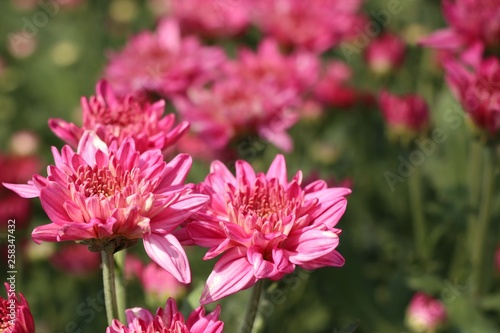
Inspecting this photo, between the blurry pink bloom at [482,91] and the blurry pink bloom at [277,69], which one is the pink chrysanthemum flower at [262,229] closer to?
the blurry pink bloom at [482,91]

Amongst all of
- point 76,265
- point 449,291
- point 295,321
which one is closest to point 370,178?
point 295,321

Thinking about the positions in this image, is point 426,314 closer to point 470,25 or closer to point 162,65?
point 470,25

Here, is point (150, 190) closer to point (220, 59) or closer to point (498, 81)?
point (498, 81)

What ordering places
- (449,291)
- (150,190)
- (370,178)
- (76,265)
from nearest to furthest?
(150,190), (449,291), (76,265), (370,178)

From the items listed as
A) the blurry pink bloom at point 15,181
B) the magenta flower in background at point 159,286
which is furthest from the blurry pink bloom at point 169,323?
the blurry pink bloom at point 15,181

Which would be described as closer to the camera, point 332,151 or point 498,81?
point 498,81

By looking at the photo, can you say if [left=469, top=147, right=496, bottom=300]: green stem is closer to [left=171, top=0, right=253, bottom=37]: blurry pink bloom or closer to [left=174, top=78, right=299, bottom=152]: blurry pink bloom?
[left=174, top=78, right=299, bottom=152]: blurry pink bloom
